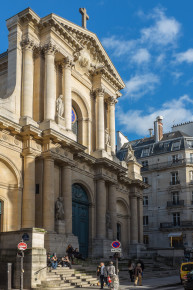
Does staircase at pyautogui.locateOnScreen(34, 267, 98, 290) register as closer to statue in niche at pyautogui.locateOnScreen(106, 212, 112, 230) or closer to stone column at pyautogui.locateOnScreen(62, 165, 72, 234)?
stone column at pyautogui.locateOnScreen(62, 165, 72, 234)

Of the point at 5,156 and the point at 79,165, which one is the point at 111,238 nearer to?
the point at 79,165

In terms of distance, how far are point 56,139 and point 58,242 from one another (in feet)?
21.1

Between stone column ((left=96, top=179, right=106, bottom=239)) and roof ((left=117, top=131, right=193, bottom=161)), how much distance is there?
83.8 feet

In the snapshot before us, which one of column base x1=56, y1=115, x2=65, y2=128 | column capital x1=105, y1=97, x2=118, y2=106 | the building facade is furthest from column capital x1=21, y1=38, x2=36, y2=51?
the building facade

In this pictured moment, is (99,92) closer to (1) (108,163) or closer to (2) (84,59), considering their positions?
(2) (84,59)

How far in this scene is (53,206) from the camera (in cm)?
2575

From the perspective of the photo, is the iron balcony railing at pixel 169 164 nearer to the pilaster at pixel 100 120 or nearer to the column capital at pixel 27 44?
the pilaster at pixel 100 120

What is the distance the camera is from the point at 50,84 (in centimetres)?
2758

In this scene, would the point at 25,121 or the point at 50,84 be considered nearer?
the point at 25,121

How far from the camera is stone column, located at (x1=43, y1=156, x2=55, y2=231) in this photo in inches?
990

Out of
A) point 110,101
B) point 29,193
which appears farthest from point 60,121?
point 110,101

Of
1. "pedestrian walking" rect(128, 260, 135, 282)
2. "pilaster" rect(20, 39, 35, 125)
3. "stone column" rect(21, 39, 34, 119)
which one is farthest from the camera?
"stone column" rect(21, 39, 34, 119)

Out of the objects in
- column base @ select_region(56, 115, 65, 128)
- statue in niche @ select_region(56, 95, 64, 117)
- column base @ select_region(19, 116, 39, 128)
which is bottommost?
column base @ select_region(19, 116, 39, 128)

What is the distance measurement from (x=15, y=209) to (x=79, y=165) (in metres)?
7.61
